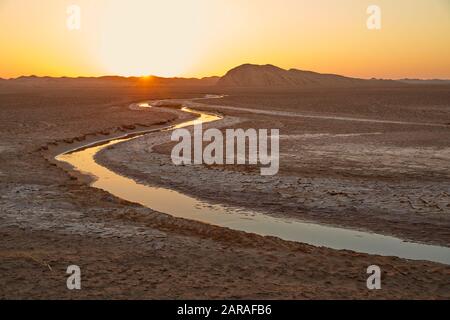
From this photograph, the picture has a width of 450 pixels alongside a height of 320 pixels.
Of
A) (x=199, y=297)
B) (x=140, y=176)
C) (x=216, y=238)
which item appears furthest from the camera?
(x=140, y=176)

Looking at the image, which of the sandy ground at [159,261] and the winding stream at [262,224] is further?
the winding stream at [262,224]

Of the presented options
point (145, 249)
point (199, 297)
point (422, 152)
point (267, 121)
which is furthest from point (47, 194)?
point (267, 121)

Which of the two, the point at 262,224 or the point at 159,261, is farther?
the point at 262,224

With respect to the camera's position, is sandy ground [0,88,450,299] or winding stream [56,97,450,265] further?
winding stream [56,97,450,265]

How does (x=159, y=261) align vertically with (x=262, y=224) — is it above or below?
above

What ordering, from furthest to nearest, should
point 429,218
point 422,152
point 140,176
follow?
1. point 422,152
2. point 140,176
3. point 429,218
